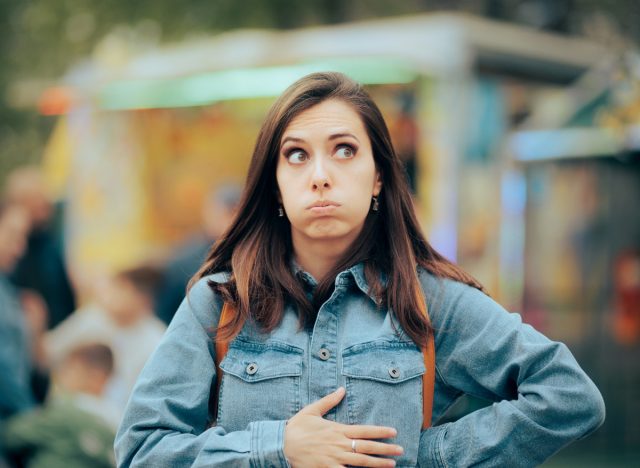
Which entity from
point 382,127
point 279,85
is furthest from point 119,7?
point 382,127

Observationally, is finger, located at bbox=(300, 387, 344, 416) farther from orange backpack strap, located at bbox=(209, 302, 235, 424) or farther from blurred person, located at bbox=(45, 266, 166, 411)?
blurred person, located at bbox=(45, 266, 166, 411)

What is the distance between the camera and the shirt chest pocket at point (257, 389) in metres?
2.21

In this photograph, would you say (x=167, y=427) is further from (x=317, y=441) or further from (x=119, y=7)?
(x=119, y=7)

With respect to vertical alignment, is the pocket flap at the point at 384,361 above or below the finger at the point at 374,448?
above

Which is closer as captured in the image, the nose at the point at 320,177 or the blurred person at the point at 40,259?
the nose at the point at 320,177

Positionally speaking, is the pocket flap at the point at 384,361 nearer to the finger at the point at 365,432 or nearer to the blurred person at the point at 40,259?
the finger at the point at 365,432

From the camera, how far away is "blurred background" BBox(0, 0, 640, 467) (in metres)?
7.11

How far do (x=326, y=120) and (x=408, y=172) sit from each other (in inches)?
167

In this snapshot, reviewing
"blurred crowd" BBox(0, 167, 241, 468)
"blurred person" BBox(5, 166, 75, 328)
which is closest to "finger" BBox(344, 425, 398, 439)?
"blurred crowd" BBox(0, 167, 241, 468)

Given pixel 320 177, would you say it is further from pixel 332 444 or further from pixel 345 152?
pixel 332 444

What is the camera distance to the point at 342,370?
2.23 m

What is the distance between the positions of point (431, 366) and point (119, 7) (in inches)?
468

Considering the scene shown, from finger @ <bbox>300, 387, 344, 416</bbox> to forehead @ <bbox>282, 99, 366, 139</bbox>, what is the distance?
24.3 inches

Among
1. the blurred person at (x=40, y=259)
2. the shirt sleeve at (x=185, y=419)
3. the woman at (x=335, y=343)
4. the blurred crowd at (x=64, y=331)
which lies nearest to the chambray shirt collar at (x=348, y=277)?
the woman at (x=335, y=343)
